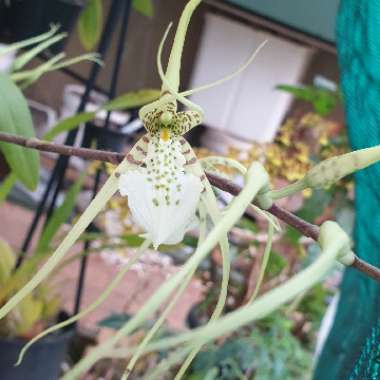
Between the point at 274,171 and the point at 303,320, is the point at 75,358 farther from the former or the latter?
the point at 274,171

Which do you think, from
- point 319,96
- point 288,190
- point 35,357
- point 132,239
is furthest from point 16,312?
point 288,190

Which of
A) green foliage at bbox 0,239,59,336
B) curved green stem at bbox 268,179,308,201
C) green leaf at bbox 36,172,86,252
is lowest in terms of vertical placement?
green foliage at bbox 0,239,59,336

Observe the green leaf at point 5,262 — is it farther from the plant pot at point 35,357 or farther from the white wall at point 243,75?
the white wall at point 243,75

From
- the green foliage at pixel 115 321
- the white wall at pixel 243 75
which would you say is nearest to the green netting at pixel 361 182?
the green foliage at pixel 115 321

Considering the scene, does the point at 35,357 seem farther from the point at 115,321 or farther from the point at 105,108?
the point at 105,108

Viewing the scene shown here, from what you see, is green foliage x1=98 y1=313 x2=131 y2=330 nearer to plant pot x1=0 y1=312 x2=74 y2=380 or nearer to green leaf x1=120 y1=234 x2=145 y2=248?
plant pot x1=0 y1=312 x2=74 y2=380

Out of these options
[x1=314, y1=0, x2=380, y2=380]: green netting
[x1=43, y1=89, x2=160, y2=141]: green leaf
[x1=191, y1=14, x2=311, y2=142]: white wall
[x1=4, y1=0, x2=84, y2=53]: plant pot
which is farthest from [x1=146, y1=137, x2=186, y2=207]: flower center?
[x1=191, y1=14, x2=311, y2=142]: white wall
